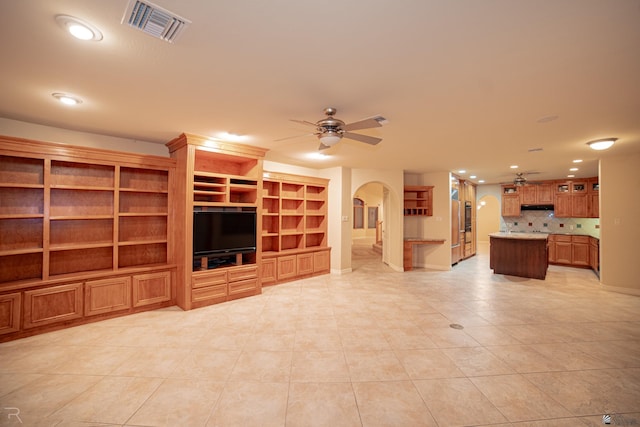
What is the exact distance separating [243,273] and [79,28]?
3795mm

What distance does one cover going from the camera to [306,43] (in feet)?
6.02

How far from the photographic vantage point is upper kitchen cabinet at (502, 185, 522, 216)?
904 centimetres

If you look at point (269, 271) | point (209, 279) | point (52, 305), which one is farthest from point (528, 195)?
point (52, 305)

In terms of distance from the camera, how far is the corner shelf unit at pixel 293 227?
5.76 meters

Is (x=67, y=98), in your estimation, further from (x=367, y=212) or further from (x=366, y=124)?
(x=367, y=212)

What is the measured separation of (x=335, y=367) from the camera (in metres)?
2.64

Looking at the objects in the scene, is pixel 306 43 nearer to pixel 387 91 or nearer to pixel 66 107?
pixel 387 91

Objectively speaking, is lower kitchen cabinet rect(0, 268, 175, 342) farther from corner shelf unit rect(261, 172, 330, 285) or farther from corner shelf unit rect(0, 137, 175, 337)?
corner shelf unit rect(261, 172, 330, 285)

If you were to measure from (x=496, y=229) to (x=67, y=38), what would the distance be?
589 inches

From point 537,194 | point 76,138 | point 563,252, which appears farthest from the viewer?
point 537,194

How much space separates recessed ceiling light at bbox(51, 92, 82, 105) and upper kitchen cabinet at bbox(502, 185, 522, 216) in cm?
1105

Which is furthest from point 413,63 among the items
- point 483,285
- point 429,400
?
point 483,285

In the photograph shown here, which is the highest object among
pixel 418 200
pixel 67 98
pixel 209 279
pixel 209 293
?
pixel 67 98

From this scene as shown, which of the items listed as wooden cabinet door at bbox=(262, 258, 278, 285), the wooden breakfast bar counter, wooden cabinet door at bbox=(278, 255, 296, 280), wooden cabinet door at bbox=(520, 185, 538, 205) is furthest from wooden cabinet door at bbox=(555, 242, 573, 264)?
wooden cabinet door at bbox=(262, 258, 278, 285)
